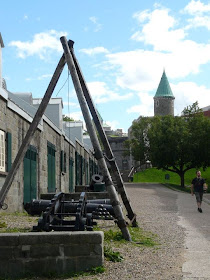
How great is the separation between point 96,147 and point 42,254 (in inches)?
127

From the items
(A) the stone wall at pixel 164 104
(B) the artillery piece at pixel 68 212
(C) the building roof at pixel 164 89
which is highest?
(C) the building roof at pixel 164 89

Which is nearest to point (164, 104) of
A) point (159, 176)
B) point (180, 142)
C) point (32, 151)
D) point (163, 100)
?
point (163, 100)

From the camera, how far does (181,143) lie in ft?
152

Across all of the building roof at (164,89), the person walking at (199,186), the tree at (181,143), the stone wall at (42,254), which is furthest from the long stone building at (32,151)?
the building roof at (164,89)

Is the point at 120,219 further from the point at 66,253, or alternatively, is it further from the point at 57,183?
the point at 57,183

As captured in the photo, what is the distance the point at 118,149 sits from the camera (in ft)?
316

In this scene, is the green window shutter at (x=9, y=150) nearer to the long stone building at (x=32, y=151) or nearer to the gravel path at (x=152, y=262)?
the long stone building at (x=32, y=151)

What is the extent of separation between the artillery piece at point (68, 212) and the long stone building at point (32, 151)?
9.74 ft

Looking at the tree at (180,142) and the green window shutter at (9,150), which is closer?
the green window shutter at (9,150)

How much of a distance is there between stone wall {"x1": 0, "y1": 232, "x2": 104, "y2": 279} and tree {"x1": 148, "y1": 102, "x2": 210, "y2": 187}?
39.6 m

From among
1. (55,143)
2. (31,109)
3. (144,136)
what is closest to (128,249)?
(31,109)

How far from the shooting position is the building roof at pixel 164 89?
114 meters

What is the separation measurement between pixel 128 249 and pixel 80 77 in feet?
12.4

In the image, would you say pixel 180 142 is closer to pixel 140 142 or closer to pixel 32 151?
pixel 140 142
